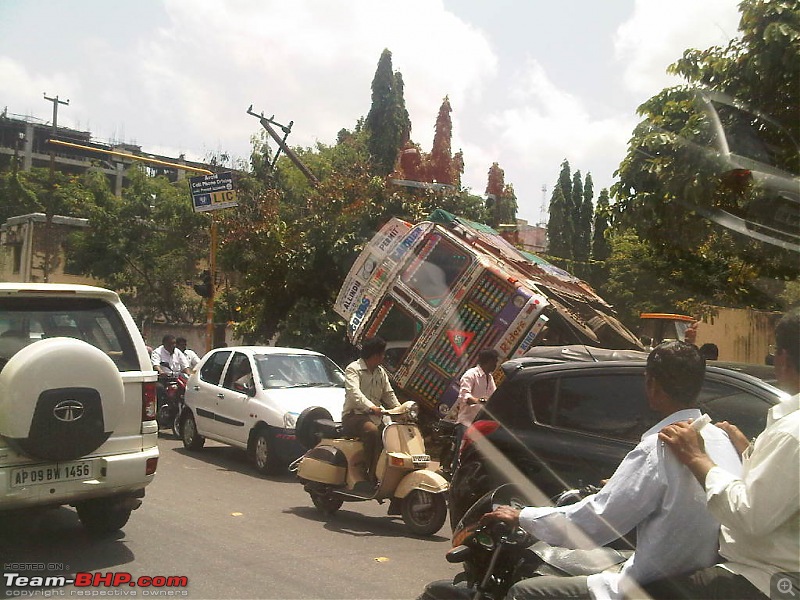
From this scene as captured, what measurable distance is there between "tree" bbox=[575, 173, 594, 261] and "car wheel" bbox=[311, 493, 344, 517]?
40440mm

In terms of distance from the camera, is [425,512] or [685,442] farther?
[425,512]

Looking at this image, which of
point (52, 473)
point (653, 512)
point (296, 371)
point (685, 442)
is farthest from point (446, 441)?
point (685, 442)

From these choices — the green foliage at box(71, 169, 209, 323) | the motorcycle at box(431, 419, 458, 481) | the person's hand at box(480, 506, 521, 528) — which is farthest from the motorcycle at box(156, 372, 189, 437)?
the green foliage at box(71, 169, 209, 323)

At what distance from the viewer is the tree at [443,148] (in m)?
27.2

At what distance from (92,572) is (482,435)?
2.77 m

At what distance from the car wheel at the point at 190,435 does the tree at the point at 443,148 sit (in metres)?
15.7

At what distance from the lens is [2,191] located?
49406mm

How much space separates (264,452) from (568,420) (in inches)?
212

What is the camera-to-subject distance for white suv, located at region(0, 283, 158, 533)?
5121 millimetres

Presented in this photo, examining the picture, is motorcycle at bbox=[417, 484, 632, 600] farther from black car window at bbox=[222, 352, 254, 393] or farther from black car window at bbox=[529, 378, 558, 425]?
black car window at bbox=[222, 352, 254, 393]

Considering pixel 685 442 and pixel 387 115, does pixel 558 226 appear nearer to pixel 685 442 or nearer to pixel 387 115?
pixel 387 115

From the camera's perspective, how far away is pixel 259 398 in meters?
10.2

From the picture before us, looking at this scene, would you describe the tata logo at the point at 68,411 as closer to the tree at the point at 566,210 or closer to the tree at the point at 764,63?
the tree at the point at 764,63

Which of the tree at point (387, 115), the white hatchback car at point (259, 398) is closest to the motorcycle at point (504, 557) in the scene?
the white hatchback car at point (259, 398)
